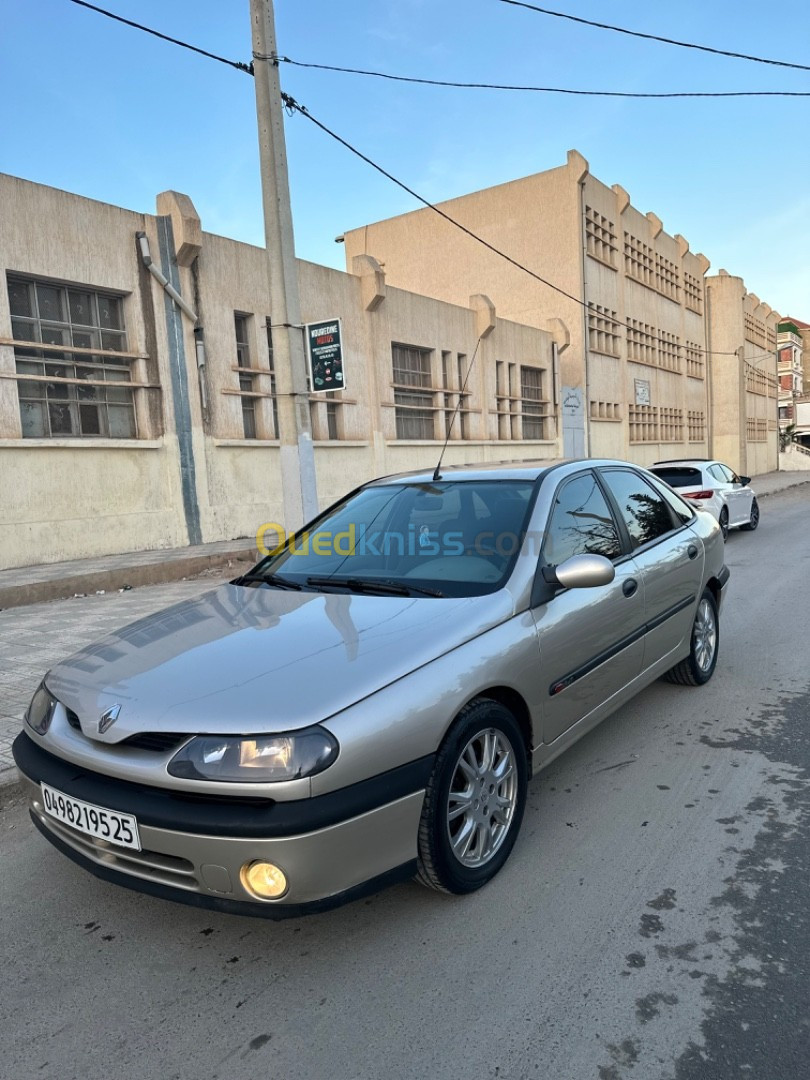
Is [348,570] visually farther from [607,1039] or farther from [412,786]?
[607,1039]

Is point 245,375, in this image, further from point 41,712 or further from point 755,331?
point 755,331

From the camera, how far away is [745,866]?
9.43 ft

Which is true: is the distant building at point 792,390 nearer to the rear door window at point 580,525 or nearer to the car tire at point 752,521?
the car tire at point 752,521

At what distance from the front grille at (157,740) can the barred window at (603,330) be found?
2511 centimetres

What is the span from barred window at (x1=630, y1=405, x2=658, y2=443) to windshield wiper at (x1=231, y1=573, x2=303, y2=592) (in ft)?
88.0

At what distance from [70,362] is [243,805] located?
9.96m

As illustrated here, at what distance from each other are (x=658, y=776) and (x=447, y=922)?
5.10 ft

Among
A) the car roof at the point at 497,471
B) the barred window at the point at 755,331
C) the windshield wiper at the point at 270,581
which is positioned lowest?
the windshield wiper at the point at 270,581

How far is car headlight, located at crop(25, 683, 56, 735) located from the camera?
109 inches

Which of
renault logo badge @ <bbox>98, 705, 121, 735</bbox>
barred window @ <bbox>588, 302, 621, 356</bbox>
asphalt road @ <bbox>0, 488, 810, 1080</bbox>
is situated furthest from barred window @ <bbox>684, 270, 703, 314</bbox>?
renault logo badge @ <bbox>98, 705, 121, 735</bbox>

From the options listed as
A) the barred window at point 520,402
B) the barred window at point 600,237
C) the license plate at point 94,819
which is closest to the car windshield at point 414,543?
the license plate at point 94,819

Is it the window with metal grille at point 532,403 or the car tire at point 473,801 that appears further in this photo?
the window with metal grille at point 532,403

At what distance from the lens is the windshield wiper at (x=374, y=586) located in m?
3.16

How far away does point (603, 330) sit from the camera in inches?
1048
